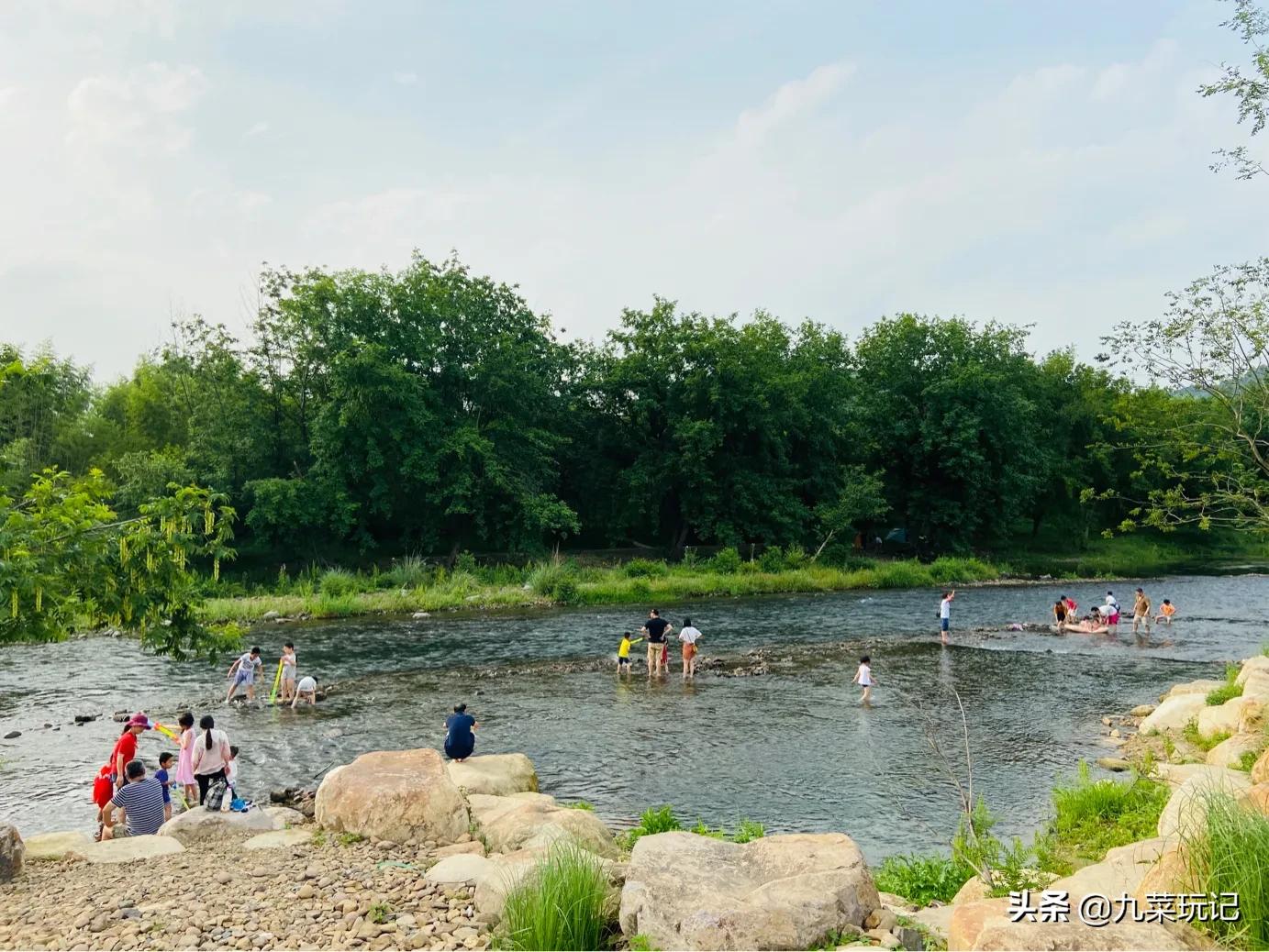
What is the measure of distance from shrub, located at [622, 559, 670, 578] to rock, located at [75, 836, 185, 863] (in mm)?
37434

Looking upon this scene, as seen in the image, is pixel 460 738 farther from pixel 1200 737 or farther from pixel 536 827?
pixel 1200 737

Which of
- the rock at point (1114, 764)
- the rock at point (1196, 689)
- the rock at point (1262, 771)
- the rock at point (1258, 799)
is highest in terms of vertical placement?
the rock at point (1258, 799)

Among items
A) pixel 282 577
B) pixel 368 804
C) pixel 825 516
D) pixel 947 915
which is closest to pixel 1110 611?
pixel 825 516

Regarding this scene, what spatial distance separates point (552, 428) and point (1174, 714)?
4463 cm

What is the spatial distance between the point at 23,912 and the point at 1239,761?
15.9 metres

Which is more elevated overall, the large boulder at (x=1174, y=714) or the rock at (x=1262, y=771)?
the rock at (x=1262, y=771)

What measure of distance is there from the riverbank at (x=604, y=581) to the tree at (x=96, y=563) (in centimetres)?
2601

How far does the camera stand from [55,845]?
1099cm

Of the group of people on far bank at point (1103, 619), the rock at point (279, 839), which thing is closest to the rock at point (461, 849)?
the rock at point (279, 839)

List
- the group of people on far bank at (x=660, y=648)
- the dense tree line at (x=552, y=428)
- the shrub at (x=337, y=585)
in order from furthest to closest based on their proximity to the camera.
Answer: the dense tree line at (x=552, y=428) < the shrub at (x=337, y=585) < the group of people on far bank at (x=660, y=648)

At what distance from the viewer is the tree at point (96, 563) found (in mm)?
10086

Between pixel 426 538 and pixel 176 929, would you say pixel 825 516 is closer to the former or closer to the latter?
pixel 426 538

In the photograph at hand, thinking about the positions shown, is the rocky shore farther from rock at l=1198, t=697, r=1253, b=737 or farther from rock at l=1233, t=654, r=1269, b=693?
rock at l=1233, t=654, r=1269, b=693

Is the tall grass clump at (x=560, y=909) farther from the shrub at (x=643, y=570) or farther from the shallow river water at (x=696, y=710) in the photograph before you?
the shrub at (x=643, y=570)
